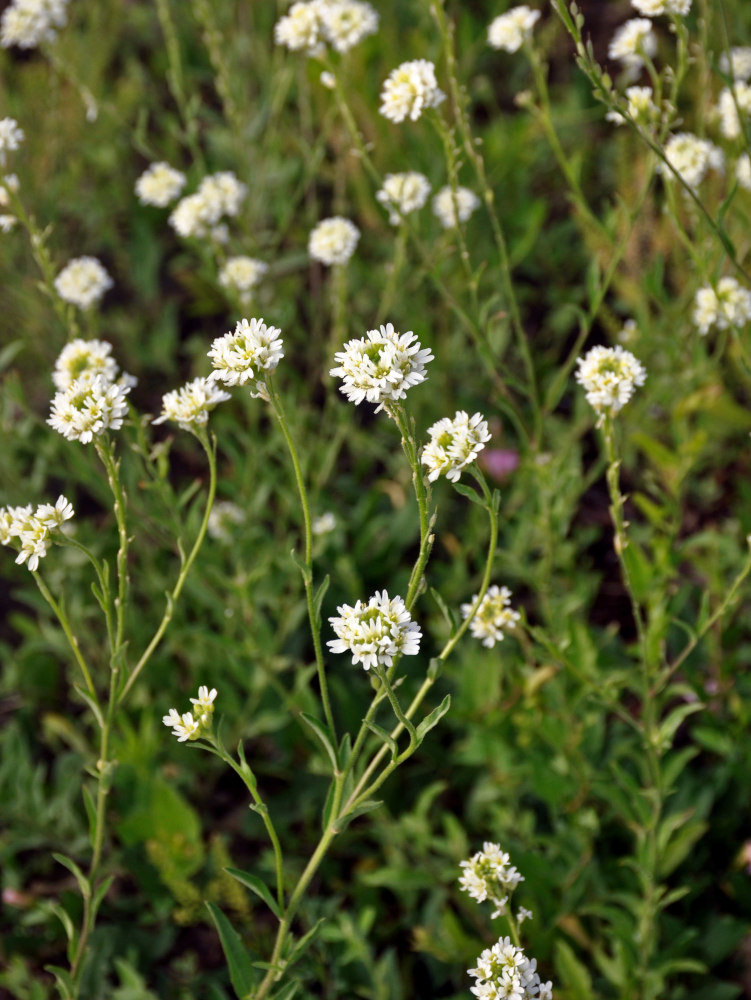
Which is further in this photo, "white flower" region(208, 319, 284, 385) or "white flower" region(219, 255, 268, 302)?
"white flower" region(219, 255, 268, 302)

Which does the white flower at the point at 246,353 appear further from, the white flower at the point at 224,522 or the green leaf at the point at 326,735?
the white flower at the point at 224,522

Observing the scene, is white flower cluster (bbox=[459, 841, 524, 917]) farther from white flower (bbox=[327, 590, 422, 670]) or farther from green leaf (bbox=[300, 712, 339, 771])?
white flower (bbox=[327, 590, 422, 670])

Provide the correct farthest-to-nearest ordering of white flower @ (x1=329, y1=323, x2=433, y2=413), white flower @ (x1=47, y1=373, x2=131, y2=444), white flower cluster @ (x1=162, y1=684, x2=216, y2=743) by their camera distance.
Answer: white flower @ (x1=47, y1=373, x2=131, y2=444) < white flower cluster @ (x1=162, y1=684, x2=216, y2=743) < white flower @ (x1=329, y1=323, x2=433, y2=413)

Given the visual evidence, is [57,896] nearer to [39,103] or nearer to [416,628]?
[416,628]

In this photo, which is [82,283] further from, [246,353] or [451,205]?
[246,353]

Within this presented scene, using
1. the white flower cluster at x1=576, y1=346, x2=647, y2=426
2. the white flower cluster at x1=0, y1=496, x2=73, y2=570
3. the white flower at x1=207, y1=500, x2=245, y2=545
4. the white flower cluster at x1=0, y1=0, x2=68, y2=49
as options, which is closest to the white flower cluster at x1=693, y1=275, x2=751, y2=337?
the white flower cluster at x1=576, y1=346, x2=647, y2=426

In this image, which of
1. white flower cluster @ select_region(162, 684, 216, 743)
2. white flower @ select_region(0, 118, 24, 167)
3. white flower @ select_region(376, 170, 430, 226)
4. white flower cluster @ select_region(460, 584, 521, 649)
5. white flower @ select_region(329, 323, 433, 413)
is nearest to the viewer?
white flower @ select_region(329, 323, 433, 413)
